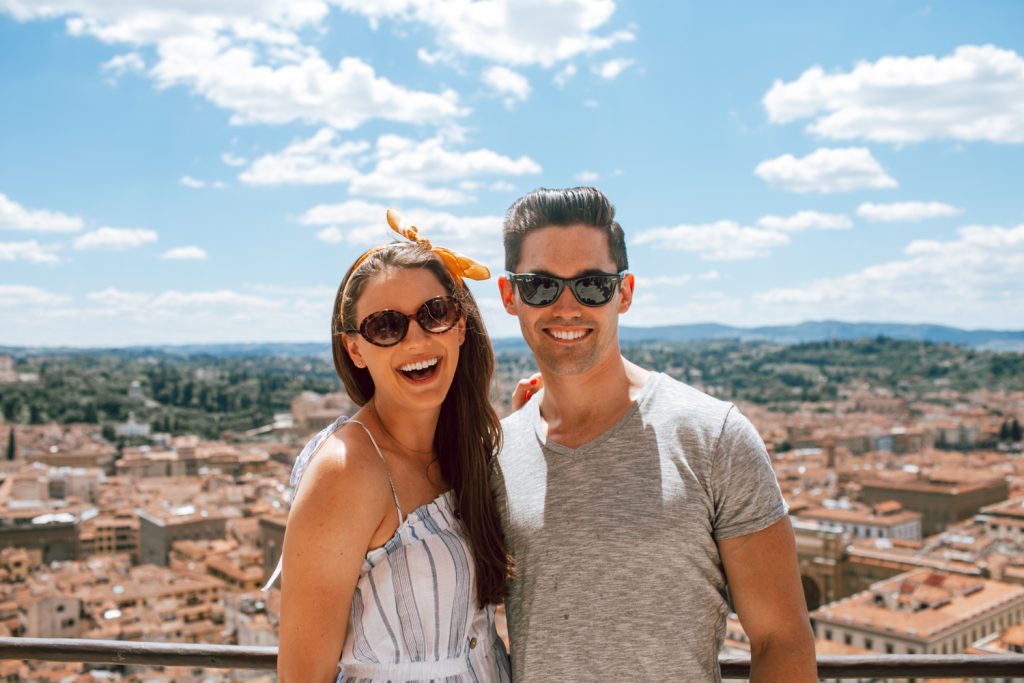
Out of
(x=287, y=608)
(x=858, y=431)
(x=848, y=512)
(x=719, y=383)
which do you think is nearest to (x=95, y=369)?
(x=719, y=383)

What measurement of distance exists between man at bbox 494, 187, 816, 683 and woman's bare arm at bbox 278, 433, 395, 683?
0.78ft

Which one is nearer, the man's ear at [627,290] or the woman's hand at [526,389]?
the man's ear at [627,290]

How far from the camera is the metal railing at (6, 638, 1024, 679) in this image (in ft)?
4.66

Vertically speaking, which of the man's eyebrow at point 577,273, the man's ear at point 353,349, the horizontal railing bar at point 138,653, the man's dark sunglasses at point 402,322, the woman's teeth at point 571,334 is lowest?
the horizontal railing bar at point 138,653

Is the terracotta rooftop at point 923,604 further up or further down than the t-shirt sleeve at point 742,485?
further down

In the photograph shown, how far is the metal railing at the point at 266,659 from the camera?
1420 millimetres

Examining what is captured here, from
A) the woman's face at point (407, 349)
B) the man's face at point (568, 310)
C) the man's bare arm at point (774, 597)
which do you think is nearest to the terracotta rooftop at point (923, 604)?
the man's bare arm at point (774, 597)

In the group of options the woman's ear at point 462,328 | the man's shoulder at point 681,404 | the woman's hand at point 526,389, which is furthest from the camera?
the woman's hand at point 526,389

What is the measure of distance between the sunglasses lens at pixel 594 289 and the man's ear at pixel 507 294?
0.39ft

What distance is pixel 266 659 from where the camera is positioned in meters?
1.51

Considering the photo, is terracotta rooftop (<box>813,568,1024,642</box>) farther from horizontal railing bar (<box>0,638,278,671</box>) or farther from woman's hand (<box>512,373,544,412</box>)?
horizontal railing bar (<box>0,638,278,671</box>)

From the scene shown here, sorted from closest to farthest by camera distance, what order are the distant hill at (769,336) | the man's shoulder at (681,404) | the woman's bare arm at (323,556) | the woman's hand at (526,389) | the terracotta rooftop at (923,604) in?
the woman's bare arm at (323,556) < the man's shoulder at (681,404) < the woman's hand at (526,389) < the terracotta rooftop at (923,604) < the distant hill at (769,336)

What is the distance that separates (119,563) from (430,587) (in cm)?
2749

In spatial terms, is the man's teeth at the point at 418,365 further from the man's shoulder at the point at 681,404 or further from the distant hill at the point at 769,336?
the distant hill at the point at 769,336
